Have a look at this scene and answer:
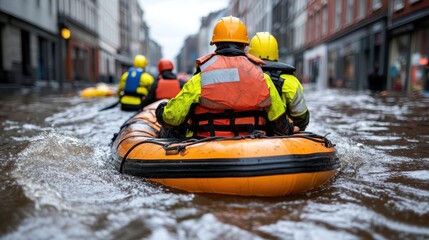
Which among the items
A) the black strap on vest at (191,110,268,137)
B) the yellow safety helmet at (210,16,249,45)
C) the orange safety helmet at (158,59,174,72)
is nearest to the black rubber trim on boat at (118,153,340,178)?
the black strap on vest at (191,110,268,137)

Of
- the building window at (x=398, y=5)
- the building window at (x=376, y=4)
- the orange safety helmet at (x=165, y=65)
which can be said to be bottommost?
the orange safety helmet at (x=165, y=65)

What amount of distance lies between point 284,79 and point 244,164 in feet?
4.20

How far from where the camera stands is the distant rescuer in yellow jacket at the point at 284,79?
433cm

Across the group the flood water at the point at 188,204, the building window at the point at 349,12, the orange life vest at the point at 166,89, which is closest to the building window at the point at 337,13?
the building window at the point at 349,12

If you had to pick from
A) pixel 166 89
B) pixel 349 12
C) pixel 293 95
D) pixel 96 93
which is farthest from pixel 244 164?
pixel 349 12

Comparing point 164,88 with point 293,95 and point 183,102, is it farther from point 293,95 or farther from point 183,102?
point 183,102

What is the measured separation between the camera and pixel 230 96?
3742mm

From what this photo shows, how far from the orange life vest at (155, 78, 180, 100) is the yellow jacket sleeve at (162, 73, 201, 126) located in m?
4.51

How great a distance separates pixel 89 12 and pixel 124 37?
27.3m

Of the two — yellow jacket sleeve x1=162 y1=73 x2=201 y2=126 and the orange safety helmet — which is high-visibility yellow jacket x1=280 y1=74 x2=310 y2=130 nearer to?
yellow jacket sleeve x1=162 y1=73 x2=201 y2=126

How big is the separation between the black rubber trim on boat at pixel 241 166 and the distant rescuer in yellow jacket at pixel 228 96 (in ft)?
1.42

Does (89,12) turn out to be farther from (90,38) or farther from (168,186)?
(168,186)

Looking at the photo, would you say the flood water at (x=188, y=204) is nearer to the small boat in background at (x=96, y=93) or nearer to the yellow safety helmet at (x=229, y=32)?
the yellow safety helmet at (x=229, y=32)

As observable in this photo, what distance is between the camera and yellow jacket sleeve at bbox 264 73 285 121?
3969 mm
